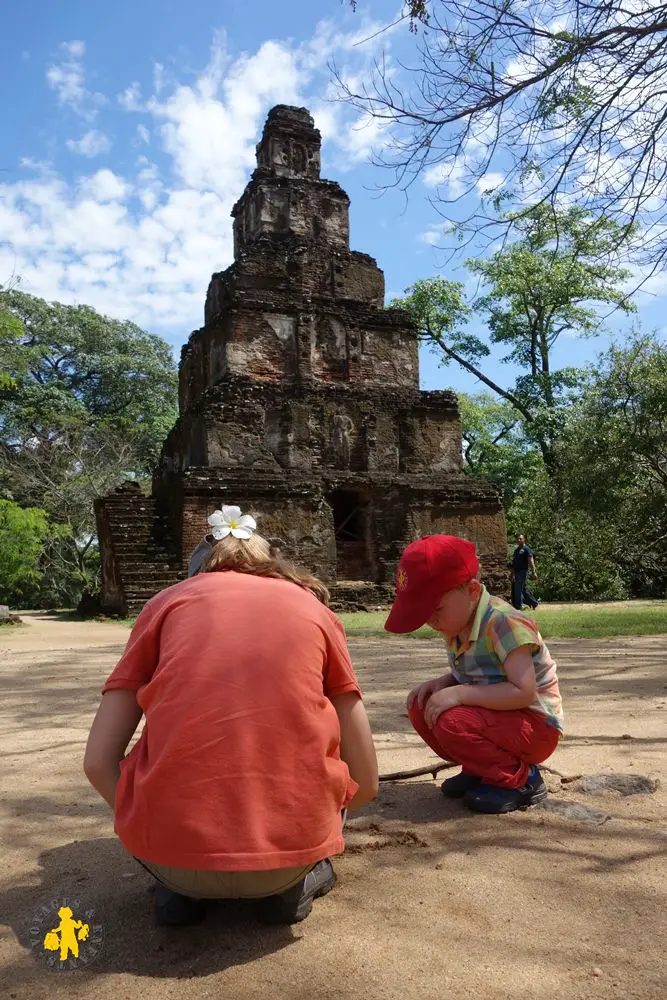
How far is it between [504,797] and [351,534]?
15173 millimetres

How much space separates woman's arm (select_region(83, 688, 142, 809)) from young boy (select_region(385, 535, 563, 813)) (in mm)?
978

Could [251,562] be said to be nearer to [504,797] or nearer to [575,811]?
[504,797]

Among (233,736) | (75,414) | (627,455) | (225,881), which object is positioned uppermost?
(75,414)

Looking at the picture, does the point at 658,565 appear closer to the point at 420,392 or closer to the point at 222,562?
the point at 420,392

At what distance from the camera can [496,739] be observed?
264cm

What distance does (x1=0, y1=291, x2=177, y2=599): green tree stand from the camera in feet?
79.8

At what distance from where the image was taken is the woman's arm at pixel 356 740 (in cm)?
195

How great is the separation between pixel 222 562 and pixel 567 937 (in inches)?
48.9

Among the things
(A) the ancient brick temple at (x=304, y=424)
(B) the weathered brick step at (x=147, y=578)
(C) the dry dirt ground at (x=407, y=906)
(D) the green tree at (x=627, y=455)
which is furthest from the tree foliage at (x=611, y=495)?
(C) the dry dirt ground at (x=407, y=906)

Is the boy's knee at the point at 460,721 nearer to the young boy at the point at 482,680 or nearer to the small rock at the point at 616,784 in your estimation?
the young boy at the point at 482,680

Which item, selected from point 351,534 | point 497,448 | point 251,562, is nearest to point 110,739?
point 251,562

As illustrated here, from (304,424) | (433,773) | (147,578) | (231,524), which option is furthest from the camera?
(304,424)

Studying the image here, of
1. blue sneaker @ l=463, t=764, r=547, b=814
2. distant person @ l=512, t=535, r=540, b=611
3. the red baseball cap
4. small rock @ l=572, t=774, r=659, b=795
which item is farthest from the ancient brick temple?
the red baseball cap

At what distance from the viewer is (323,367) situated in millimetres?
18078
